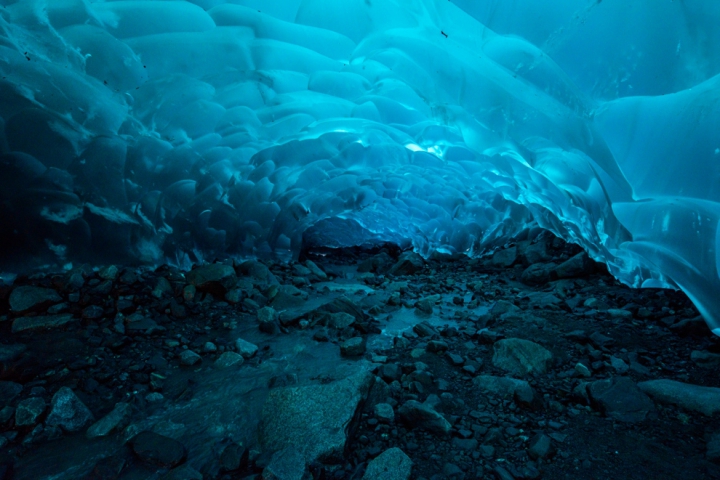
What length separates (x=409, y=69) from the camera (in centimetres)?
348

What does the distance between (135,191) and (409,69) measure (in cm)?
272

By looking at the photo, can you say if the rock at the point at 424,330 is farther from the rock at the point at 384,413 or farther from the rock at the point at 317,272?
the rock at the point at 317,272

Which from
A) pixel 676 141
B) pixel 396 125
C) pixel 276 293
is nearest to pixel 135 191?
pixel 276 293

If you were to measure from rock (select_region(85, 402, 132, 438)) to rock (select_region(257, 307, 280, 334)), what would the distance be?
3.85ft

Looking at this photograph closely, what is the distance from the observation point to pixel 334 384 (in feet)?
6.57

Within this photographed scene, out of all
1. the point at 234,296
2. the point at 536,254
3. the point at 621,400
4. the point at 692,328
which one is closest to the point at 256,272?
the point at 234,296

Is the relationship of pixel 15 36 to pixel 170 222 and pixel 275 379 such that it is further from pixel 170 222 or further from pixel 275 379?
pixel 275 379

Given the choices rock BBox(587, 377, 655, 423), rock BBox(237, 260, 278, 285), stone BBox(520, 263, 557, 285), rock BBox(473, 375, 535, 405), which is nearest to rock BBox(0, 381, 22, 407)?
rock BBox(237, 260, 278, 285)

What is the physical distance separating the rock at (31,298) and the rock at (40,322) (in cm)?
13

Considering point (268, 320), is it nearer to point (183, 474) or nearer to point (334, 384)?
point (334, 384)

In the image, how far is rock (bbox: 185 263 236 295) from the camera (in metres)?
3.47

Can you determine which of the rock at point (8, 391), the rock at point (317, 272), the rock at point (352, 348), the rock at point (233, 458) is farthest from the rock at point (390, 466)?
the rock at point (317, 272)

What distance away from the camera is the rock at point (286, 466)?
1533 millimetres

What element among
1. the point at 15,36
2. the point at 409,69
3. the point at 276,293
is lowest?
the point at 276,293
